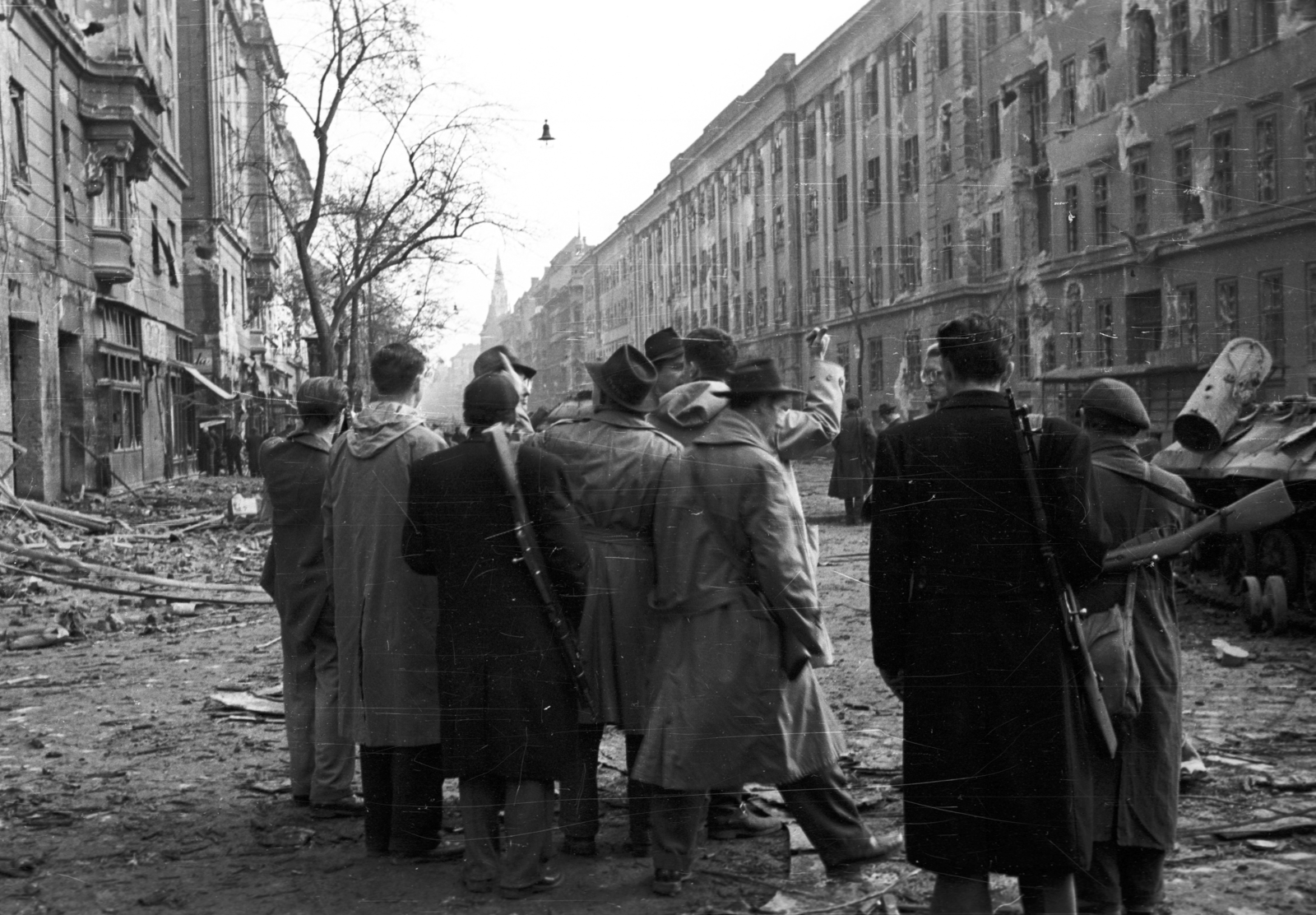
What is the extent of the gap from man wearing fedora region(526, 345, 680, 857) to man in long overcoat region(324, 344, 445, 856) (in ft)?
1.98

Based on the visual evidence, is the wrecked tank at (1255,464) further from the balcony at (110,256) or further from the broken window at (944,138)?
the balcony at (110,256)

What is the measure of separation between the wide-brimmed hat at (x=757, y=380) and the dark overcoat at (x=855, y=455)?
49.0 ft

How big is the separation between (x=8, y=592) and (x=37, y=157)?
10.8 meters

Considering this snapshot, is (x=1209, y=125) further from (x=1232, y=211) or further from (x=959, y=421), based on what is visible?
(x=959, y=421)

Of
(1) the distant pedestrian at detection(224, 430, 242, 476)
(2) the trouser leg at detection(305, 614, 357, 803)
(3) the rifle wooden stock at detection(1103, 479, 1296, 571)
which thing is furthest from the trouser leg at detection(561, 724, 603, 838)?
(1) the distant pedestrian at detection(224, 430, 242, 476)

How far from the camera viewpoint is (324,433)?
19.2 ft

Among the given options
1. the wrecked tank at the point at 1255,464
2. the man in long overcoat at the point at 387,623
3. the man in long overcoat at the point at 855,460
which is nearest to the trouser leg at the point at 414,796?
the man in long overcoat at the point at 387,623

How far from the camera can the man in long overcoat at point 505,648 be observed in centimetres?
460

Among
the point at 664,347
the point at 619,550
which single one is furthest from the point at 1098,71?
the point at 619,550

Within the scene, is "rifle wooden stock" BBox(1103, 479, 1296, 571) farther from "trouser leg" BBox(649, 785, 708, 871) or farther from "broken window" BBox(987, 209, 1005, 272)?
"broken window" BBox(987, 209, 1005, 272)

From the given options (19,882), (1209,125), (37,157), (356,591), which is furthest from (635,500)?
(37,157)

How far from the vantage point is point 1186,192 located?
7.50m

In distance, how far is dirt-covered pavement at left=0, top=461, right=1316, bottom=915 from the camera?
4.67 metres

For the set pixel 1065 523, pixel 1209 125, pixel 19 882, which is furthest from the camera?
pixel 1209 125
